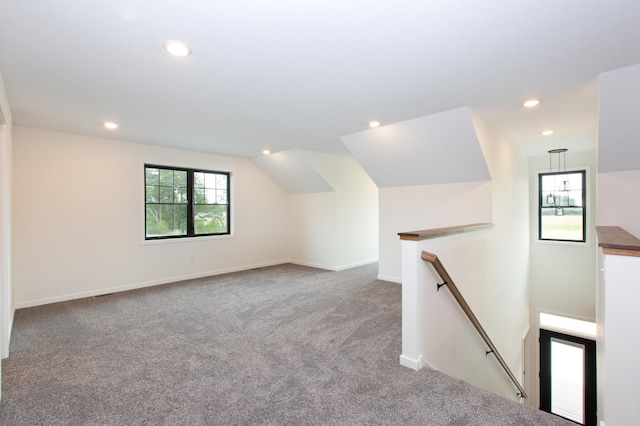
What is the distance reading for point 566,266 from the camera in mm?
6105

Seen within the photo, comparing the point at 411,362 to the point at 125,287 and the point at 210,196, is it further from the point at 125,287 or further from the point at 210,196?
the point at 210,196

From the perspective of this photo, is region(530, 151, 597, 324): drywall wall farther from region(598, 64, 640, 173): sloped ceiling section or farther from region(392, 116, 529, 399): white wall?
region(598, 64, 640, 173): sloped ceiling section

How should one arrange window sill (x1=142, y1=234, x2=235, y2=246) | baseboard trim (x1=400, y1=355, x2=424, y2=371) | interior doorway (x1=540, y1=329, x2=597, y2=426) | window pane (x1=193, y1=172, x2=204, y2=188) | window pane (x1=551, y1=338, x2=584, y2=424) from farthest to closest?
window pane (x1=551, y1=338, x2=584, y2=424), interior doorway (x1=540, y1=329, x2=597, y2=426), window pane (x1=193, y1=172, x2=204, y2=188), window sill (x1=142, y1=234, x2=235, y2=246), baseboard trim (x1=400, y1=355, x2=424, y2=371)

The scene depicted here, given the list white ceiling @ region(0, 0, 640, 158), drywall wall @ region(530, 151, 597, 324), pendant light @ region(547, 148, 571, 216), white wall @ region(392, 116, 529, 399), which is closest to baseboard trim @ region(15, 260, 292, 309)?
white ceiling @ region(0, 0, 640, 158)

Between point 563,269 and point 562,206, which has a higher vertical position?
point 562,206

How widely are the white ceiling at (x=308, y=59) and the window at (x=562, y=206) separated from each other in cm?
275

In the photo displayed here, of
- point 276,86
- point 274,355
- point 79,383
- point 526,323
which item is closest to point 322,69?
point 276,86

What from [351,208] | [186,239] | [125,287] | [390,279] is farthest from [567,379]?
[125,287]

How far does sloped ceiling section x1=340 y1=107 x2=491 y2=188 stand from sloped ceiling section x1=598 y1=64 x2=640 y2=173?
44.9 inches

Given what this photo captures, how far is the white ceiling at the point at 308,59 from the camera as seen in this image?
1.78 meters

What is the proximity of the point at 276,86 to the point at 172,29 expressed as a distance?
41.4 inches

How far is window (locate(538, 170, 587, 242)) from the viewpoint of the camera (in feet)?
19.5

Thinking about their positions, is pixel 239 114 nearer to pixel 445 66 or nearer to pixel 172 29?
pixel 172 29

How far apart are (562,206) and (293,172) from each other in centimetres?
553
